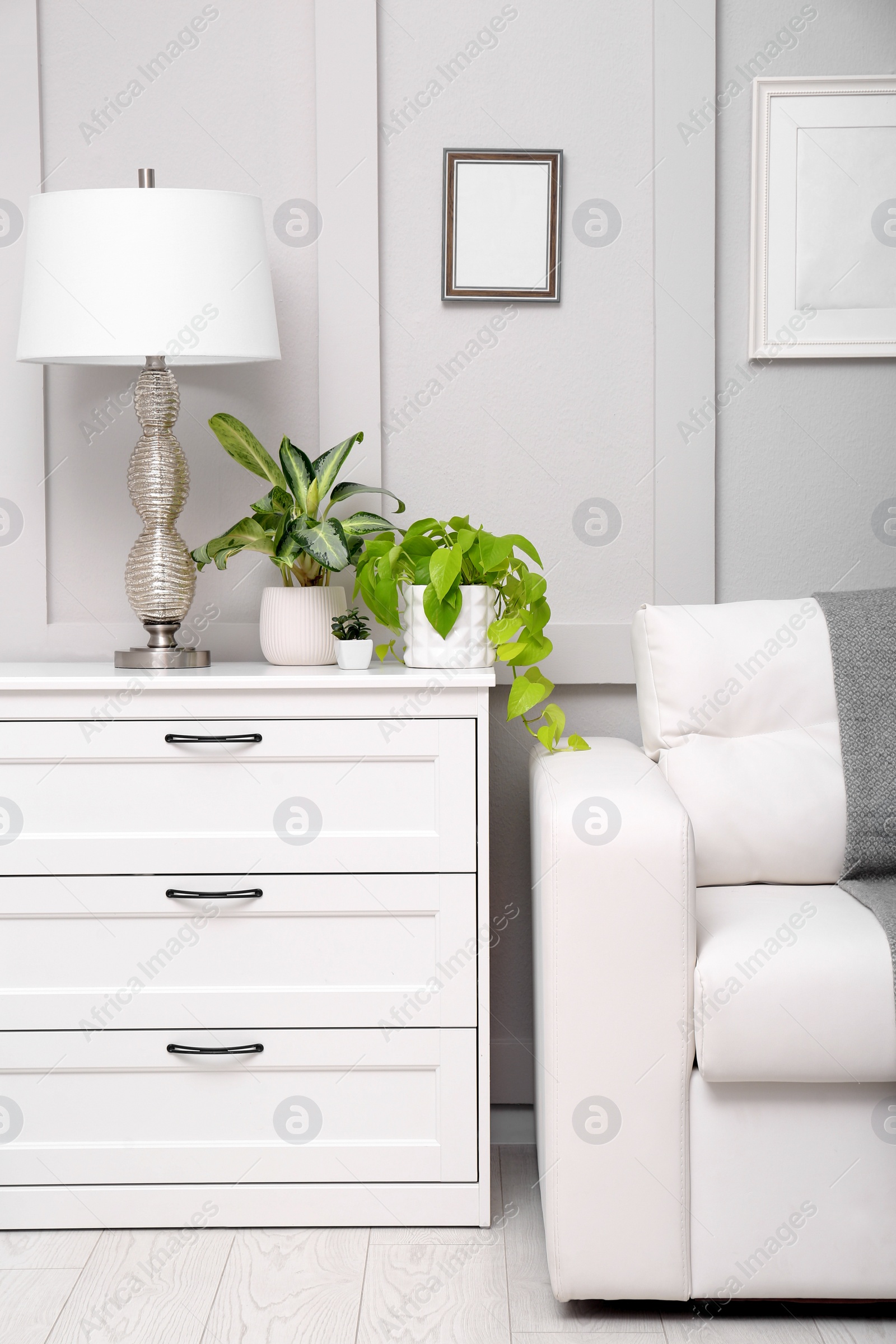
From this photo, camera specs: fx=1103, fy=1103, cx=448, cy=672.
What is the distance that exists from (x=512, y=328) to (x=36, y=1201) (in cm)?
170

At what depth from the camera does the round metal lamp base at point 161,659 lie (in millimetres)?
1825

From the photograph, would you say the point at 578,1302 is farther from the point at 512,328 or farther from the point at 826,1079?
the point at 512,328

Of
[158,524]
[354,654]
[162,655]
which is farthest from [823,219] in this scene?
[162,655]

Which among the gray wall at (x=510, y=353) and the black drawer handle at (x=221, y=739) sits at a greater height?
the gray wall at (x=510, y=353)

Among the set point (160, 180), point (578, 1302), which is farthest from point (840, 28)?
point (578, 1302)

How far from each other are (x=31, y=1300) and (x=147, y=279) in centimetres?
150

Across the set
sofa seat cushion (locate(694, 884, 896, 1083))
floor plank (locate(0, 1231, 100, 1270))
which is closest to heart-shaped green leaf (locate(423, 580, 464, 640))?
sofa seat cushion (locate(694, 884, 896, 1083))

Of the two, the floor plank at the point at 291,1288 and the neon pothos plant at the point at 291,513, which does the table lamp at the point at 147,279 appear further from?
the floor plank at the point at 291,1288

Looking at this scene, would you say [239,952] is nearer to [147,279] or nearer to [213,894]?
[213,894]

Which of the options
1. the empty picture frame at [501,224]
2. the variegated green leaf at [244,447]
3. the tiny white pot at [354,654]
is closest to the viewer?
the tiny white pot at [354,654]

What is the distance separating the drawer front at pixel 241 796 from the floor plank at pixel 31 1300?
584mm

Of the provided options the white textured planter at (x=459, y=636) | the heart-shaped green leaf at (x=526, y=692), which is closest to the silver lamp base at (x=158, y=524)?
the white textured planter at (x=459, y=636)

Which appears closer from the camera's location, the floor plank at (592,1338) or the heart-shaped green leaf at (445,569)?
the floor plank at (592,1338)

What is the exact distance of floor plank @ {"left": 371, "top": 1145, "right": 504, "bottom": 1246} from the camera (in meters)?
1.70
